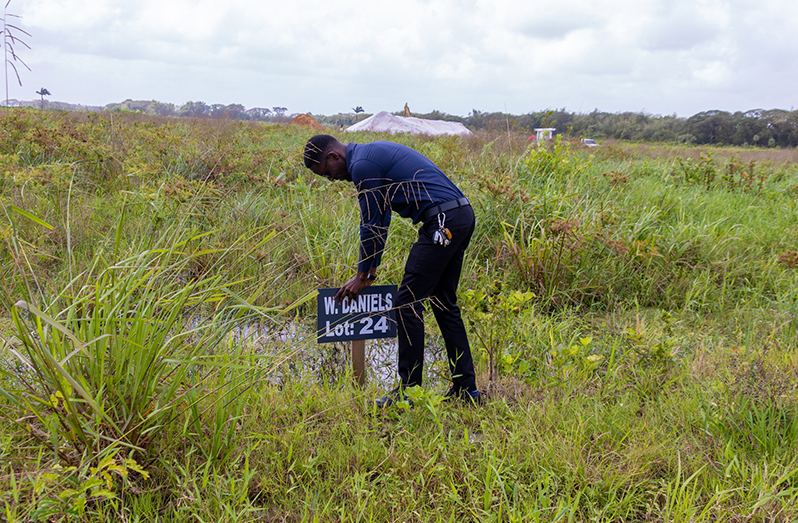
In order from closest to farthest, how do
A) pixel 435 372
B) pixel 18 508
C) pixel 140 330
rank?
pixel 18 508
pixel 140 330
pixel 435 372

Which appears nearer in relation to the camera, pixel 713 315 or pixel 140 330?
pixel 140 330

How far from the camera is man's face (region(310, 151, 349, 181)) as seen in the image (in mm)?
2785

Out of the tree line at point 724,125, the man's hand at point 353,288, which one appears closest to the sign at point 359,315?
the man's hand at point 353,288

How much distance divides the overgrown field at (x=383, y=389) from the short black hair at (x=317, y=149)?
30 centimetres

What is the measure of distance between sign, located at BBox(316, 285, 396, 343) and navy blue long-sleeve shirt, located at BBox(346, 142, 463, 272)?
183mm

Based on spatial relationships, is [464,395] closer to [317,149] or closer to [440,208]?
[440,208]

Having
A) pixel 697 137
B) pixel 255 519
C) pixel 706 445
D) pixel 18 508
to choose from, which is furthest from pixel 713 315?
pixel 697 137

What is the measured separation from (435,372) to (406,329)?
411mm

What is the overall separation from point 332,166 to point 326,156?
0.07m

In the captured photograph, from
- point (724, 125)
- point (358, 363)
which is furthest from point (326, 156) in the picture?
point (724, 125)

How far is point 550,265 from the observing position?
4074mm

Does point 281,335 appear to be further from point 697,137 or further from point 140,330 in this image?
point 697,137

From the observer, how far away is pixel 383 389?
2.76 m

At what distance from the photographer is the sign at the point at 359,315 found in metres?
2.47
